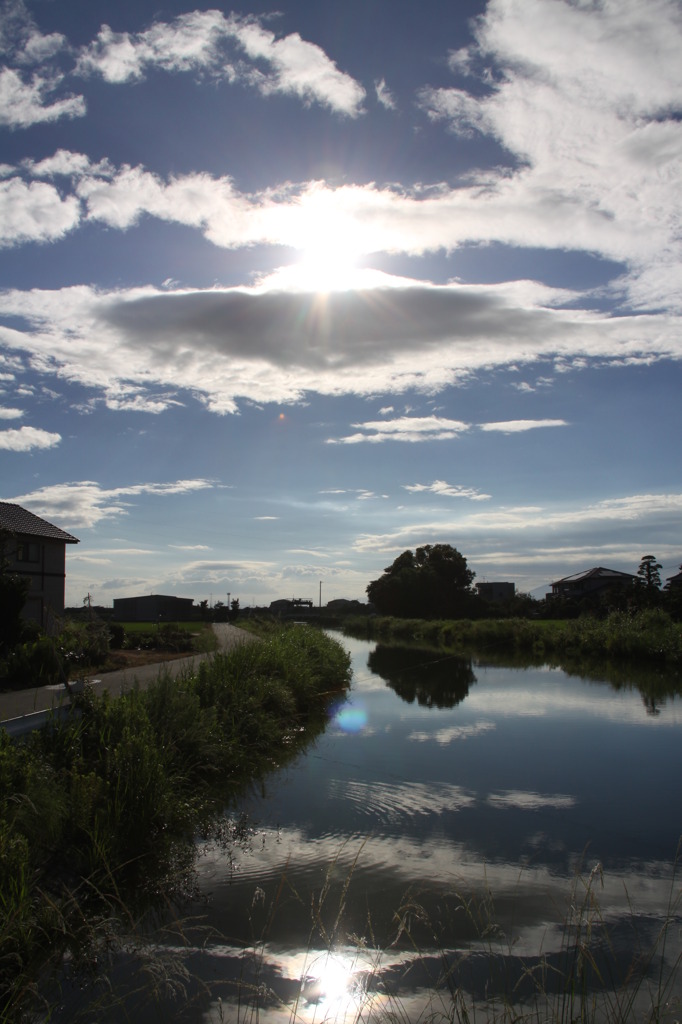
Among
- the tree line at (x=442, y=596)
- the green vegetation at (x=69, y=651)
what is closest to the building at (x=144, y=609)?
the tree line at (x=442, y=596)

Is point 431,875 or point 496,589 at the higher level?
point 496,589

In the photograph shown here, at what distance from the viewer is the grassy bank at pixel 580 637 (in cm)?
3095

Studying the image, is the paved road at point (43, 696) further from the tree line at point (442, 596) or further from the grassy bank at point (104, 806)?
Answer: the tree line at point (442, 596)

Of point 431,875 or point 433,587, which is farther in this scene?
point 433,587

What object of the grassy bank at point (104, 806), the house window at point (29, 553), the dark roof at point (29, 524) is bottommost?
the grassy bank at point (104, 806)

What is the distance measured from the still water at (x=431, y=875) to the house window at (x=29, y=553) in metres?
22.7

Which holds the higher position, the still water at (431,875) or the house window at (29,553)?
the house window at (29,553)

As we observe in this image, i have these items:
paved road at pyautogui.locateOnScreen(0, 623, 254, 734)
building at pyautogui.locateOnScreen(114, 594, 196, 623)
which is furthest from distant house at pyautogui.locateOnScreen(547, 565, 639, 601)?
paved road at pyautogui.locateOnScreen(0, 623, 254, 734)

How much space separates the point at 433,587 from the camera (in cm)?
7256

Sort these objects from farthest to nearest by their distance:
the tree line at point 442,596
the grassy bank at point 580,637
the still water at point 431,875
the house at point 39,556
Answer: the tree line at point 442,596
the house at point 39,556
the grassy bank at point 580,637
the still water at point 431,875

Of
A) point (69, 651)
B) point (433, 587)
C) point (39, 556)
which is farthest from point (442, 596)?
point (69, 651)

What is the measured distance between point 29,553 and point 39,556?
0.55m

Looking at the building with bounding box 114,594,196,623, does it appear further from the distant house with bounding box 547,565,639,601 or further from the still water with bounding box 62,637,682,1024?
the still water with bounding box 62,637,682,1024

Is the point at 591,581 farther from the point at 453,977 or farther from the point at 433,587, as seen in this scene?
the point at 453,977
